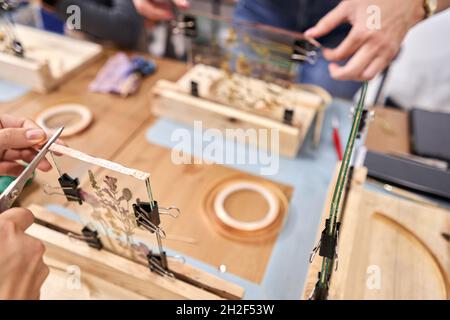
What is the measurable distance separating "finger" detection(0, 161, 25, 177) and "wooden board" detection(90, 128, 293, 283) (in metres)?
0.18

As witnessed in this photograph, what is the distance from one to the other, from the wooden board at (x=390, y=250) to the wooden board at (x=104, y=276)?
0.18m

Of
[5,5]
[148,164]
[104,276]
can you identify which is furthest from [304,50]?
[5,5]

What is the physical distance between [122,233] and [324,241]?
0.35m

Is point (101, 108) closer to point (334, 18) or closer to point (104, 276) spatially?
point (104, 276)

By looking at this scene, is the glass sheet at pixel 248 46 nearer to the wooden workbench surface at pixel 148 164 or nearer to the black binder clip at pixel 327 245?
the wooden workbench surface at pixel 148 164

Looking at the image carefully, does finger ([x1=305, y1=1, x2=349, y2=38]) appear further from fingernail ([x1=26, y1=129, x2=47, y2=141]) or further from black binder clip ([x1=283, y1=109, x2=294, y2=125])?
fingernail ([x1=26, y1=129, x2=47, y2=141])

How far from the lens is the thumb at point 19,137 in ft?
Answer: 1.87

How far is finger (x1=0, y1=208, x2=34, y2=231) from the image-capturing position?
1.52 ft

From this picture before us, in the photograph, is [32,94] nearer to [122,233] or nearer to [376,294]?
[122,233]

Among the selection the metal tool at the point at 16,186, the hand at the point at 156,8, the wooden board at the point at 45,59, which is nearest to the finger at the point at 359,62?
the hand at the point at 156,8

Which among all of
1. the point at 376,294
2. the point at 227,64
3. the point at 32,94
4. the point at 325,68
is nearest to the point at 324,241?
the point at 376,294

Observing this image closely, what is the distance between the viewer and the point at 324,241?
49 cm

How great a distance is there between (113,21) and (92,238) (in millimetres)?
1052

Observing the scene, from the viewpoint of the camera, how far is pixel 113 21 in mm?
1443
